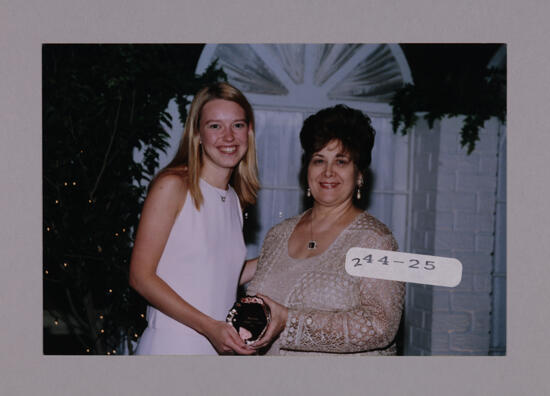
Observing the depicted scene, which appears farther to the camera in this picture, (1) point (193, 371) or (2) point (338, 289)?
(1) point (193, 371)

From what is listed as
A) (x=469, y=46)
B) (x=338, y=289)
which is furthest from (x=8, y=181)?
(x=469, y=46)

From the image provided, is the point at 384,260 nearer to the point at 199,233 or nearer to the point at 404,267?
the point at 404,267

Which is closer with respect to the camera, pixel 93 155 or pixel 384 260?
pixel 384 260

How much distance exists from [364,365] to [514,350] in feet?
2.18

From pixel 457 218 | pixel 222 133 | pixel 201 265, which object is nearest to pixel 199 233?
pixel 201 265

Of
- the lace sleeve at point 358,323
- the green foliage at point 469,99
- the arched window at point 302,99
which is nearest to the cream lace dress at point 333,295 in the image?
the lace sleeve at point 358,323

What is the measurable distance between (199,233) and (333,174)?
600 mm

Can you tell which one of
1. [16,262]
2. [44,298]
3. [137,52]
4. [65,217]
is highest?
[137,52]

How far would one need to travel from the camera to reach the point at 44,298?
8.04ft

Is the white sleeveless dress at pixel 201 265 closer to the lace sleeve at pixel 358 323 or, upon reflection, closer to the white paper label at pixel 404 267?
the lace sleeve at pixel 358 323

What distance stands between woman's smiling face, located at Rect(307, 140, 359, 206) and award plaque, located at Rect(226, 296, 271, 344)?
0.49 m

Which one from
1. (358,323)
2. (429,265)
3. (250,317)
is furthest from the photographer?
(429,265)

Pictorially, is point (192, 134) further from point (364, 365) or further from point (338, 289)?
point (364, 365)

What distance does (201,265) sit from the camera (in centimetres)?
234
